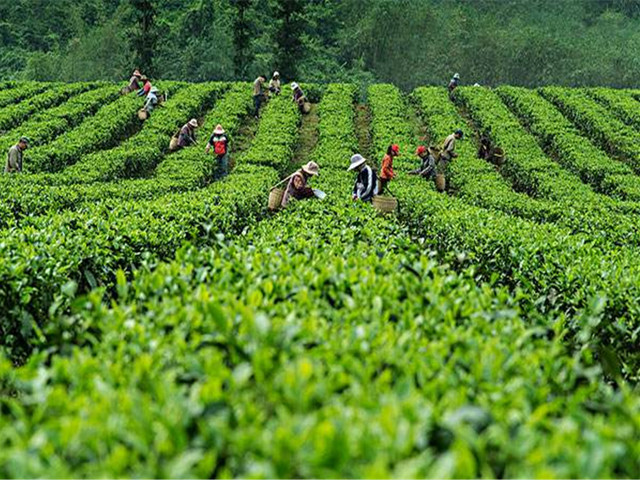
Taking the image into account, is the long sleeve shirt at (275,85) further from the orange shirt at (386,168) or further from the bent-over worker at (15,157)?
the orange shirt at (386,168)

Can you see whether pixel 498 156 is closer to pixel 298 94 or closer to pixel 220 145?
pixel 220 145

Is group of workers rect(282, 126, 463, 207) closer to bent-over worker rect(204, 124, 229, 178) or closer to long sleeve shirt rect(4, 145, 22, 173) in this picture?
bent-over worker rect(204, 124, 229, 178)

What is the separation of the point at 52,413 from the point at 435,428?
5.21ft

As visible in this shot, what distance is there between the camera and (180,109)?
2472 cm

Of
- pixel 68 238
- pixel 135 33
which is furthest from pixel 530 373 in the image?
pixel 135 33

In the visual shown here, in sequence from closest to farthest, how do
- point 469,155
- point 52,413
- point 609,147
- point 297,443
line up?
point 297,443
point 52,413
point 469,155
point 609,147

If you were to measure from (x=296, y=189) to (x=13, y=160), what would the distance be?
8.65 meters

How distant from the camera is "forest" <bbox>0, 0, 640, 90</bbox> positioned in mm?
53875

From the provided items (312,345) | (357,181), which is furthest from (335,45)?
(312,345)

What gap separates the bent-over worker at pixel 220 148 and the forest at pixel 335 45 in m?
31.0

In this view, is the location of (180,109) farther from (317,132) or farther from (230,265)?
(230,265)

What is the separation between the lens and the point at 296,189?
420 inches

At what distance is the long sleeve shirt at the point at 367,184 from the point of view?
36.3 feet

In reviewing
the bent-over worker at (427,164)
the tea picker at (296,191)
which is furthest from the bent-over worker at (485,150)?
the tea picker at (296,191)
